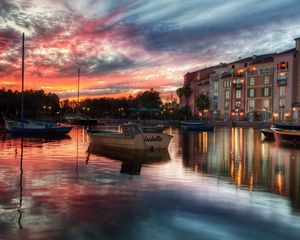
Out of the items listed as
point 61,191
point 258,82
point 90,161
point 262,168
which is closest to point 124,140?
point 90,161

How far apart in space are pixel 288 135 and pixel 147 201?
28118 mm

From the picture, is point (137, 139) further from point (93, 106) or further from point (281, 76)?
point (93, 106)

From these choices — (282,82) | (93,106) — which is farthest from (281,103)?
(93,106)

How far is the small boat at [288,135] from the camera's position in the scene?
34906 mm

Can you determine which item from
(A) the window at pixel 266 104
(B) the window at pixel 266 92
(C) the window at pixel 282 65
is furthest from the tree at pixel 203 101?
(C) the window at pixel 282 65

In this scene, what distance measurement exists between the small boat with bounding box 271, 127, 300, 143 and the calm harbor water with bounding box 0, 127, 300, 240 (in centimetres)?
1622

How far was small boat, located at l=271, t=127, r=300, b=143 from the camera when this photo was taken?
34.9 metres

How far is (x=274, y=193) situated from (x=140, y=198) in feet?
15.6

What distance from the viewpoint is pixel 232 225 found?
349 inches

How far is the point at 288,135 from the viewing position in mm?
35719

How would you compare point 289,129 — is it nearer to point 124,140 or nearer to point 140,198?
point 124,140

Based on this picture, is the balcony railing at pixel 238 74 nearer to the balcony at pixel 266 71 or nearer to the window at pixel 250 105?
the balcony at pixel 266 71

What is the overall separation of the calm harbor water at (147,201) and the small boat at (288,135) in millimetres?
16220

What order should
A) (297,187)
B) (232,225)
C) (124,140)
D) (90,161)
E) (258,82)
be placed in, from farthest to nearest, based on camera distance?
(258,82) < (124,140) < (90,161) < (297,187) < (232,225)
